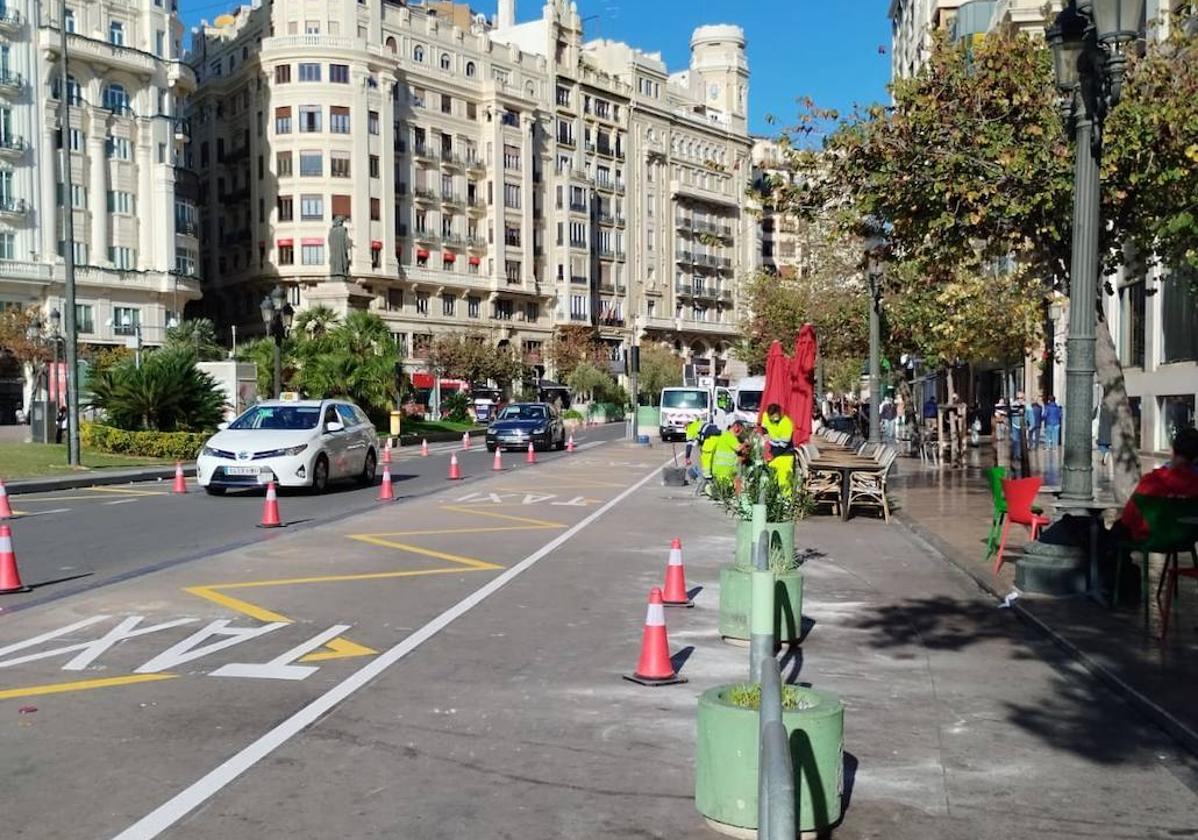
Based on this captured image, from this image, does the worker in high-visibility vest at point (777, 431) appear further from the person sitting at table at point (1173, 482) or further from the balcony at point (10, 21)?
the balcony at point (10, 21)

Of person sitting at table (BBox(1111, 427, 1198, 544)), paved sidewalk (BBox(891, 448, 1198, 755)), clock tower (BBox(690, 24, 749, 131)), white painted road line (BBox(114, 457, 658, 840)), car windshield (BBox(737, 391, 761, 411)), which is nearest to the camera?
white painted road line (BBox(114, 457, 658, 840))

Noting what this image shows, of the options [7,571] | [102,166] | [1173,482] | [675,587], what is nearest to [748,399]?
[675,587]

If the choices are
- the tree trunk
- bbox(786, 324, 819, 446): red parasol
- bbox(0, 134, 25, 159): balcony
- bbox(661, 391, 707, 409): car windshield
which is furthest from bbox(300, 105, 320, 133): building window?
the tree trunk

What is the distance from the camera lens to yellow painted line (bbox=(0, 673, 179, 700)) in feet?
21.4

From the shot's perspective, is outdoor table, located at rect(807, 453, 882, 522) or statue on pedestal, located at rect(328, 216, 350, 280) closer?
outdoor table, located at rect(807, 453, 882, 522)

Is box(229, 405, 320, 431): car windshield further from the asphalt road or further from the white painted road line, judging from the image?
the white painted road line

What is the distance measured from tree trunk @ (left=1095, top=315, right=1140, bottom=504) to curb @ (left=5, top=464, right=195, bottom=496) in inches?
702

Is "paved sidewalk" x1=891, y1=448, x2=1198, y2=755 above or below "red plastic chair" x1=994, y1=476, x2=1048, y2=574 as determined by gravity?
below

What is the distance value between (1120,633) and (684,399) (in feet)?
114

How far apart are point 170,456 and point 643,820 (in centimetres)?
2704

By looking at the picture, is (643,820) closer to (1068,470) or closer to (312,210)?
(1068,470)

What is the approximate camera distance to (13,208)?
57062 mm

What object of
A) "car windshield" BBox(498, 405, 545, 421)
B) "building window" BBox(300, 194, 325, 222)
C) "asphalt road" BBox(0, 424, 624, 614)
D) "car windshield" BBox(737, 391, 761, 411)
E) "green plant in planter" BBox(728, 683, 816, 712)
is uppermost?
"building window" BBox(300, 194, 325, 222)

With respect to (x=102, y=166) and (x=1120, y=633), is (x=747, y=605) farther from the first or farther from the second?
(x=102, y=166)
